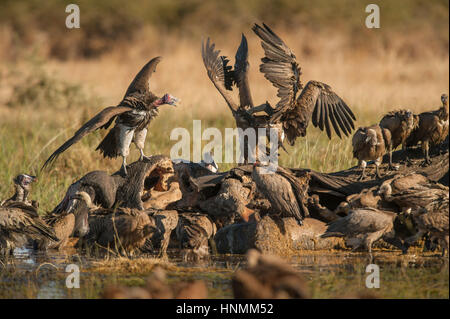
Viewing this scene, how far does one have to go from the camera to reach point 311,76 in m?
20.4

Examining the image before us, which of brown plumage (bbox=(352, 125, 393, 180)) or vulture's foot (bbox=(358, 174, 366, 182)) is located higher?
brown plumage (bbox=(352, 125, 393, 180))

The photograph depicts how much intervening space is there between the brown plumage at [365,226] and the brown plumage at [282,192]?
0.39 m

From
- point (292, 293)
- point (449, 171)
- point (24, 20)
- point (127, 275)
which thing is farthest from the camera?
point (24, 20)

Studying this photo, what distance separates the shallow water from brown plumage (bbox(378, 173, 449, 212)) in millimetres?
437

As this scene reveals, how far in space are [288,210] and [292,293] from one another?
2389 mm

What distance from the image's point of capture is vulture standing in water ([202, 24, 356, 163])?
723 cm

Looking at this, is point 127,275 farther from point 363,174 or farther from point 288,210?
point 363,174

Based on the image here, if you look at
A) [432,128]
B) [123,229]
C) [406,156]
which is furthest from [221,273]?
[406,156]

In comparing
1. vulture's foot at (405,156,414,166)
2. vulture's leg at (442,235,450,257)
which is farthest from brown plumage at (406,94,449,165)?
vulture's leg at (442,235,450,257)

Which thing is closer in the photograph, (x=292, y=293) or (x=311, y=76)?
(x=292, y=293)

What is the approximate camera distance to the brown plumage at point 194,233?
21.5 ft

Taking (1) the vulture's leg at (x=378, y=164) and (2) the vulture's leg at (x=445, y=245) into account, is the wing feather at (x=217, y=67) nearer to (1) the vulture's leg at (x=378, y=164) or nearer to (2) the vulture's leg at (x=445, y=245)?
(1) the vulture's leg at (x=378, y=164)

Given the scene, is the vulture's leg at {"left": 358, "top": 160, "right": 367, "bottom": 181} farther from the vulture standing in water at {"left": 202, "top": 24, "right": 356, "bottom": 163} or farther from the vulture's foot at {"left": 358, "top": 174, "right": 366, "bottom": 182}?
the vulture standing in water at {"left": 202, "top": 24, "right": 356, "bottom": 163}
